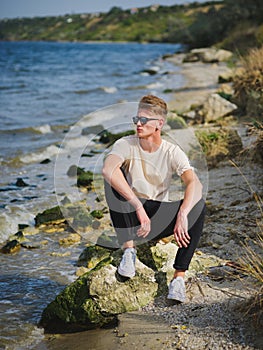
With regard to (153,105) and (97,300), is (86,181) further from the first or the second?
(97,300)

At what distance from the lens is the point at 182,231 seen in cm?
393

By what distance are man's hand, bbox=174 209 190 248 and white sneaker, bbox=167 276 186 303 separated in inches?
10.8

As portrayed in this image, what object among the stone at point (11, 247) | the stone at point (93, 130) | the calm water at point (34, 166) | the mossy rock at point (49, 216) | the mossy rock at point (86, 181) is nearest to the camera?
the calm water at point (34, 166)

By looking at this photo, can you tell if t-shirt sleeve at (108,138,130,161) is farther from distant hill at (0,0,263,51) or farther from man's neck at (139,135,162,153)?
distant hill at (0,0,263,51)

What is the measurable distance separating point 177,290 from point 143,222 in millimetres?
570

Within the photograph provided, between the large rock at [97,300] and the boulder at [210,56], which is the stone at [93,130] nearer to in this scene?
the large rock at [97,300]

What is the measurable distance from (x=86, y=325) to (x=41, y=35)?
11656 cm

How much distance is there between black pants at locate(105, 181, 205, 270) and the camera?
400cm

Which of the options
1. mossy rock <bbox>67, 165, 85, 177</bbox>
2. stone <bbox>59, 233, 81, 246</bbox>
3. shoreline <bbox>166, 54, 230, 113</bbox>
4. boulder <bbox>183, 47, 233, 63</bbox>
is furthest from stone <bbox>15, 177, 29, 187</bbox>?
boulder <bbox>183, 47, 233, 63</bbox>

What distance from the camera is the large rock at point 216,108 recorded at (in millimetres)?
11359

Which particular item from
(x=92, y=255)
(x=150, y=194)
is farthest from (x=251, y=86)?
(x=150, y=194)

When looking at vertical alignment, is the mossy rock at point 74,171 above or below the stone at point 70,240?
above

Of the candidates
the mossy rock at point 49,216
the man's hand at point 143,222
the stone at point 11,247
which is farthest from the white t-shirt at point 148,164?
the mossy rock at point 49,216

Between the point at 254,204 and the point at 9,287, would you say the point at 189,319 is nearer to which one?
the point at 9,287
